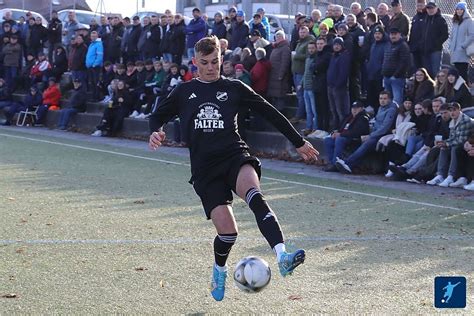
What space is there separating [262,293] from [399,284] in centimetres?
121

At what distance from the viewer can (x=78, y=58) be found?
26000 mm

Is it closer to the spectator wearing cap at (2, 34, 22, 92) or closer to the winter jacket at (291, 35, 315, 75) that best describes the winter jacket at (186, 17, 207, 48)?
the winter jacket at (291, 35, 315, 75)

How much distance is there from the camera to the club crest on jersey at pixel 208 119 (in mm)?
6992

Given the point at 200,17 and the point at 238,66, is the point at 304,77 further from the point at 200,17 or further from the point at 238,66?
the point at 200,17

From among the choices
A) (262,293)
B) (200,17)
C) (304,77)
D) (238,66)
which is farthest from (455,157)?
(200,17)

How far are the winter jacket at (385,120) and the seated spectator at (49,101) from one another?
13.5 m

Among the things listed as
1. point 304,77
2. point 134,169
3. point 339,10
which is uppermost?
point 339,10

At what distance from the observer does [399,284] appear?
25.1 ft

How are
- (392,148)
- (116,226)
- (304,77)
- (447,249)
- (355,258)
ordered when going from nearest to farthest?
(355,258), (447,249), (116,226), (392,148), (304,77)

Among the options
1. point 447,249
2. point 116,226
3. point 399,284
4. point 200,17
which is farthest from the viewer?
point 200,17

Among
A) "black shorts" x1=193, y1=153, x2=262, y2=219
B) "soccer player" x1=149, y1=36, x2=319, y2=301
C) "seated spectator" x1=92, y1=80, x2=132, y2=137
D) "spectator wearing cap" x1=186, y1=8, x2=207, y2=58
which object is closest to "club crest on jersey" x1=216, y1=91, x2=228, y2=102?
"soccer player" x1=149, y1=36, x2=319, y2=301

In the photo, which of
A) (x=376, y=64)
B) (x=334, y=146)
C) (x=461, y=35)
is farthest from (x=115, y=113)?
(x=461, y=35)

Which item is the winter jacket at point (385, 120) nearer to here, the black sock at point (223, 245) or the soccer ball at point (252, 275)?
the black sock at point (223, 245)

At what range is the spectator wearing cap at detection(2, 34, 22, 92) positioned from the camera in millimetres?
28734
